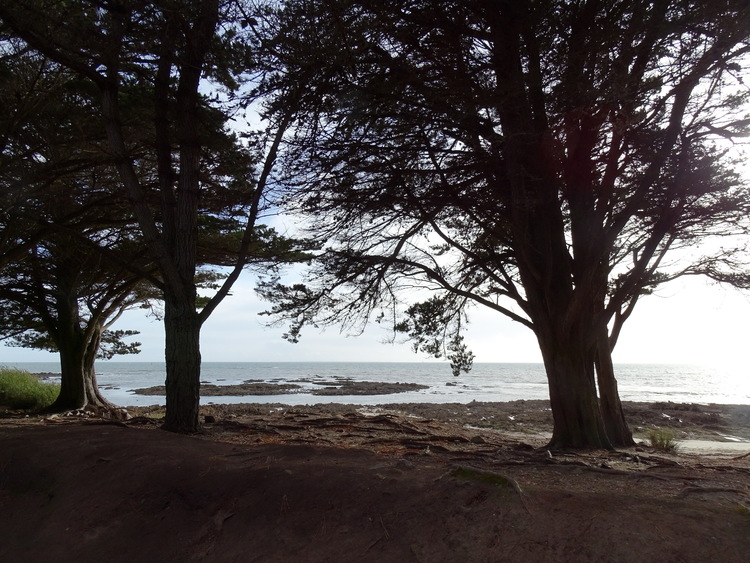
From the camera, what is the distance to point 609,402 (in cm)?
1067

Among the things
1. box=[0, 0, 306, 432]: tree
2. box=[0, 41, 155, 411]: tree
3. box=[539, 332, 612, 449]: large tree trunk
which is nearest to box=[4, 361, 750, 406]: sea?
box=[0, 41, 155, 411]: tree

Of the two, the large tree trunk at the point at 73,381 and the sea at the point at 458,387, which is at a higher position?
the large tree trunk at the point at 73,381

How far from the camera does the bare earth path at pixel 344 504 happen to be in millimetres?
3609

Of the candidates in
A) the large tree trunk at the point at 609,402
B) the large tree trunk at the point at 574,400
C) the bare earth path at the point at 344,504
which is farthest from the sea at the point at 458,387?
the large tree trunk at the point at 574,400

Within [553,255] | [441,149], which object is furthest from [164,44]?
[553,255]

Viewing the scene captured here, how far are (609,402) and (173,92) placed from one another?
987 centimetres

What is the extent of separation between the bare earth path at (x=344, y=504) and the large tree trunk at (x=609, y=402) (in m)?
3.49

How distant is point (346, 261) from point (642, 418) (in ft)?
49.6

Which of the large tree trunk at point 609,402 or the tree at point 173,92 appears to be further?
the large tree trunk at point 609,402

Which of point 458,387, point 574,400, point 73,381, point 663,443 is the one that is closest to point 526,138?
point 574,400

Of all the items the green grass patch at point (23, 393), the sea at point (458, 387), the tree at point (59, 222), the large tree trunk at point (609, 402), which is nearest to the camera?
the tree at point (59, 222)

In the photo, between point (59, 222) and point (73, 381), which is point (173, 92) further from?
point (73, 381)

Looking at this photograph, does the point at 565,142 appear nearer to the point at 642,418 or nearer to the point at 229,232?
the point at 229,232

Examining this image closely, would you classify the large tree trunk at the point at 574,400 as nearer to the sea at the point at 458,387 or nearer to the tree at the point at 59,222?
the tree at the point at 59,222
